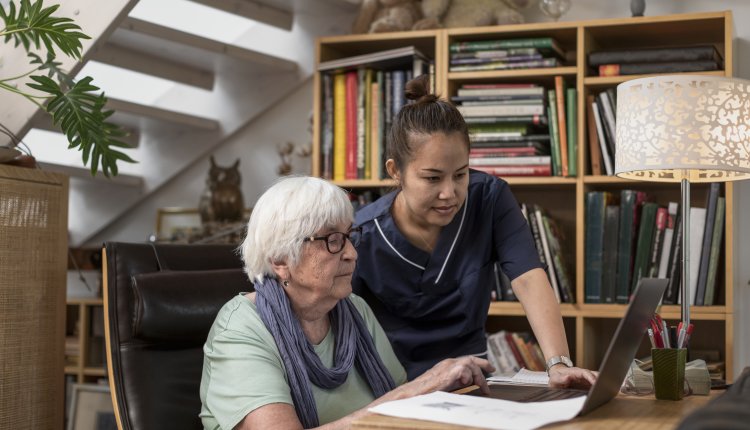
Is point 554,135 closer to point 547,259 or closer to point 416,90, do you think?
point 547,259

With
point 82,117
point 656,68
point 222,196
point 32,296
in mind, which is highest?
point 656,68

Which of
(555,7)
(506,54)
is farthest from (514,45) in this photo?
(555,7)

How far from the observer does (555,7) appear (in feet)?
9.95

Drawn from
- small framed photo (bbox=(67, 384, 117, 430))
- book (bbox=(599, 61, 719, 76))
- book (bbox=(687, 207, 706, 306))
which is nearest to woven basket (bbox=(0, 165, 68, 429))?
small framed photo (bbox=(67, 384, 117, 430))

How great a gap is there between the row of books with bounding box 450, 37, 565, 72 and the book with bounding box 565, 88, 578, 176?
118mm

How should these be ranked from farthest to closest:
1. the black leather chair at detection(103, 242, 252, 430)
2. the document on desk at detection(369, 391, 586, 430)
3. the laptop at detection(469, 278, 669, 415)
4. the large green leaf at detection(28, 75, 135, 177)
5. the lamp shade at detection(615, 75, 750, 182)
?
the large green leaf at detection(28, 75, 135, 177) < the lamp shade at detection(615, 75, 750, 182) < the black leather chair at detection(103, 242, 252, 430) < the laptop at detection(469, 278, 669, 415) < the document on desk at detection(369, 391, 586, 430)

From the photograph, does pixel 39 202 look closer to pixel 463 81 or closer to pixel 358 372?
pixel 358 372

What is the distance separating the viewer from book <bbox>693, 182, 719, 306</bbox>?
2.76 meters

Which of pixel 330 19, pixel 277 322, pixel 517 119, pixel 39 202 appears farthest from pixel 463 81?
pixel 277 322

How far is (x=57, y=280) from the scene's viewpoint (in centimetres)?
216

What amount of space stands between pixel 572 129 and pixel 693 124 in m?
1.08

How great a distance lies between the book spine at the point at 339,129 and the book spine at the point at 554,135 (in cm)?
68

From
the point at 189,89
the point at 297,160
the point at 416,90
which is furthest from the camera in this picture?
the point at 189,89

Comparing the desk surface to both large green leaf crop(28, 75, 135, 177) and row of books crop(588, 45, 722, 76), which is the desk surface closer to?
large green leaf crop(28, 75, 135, 177)
